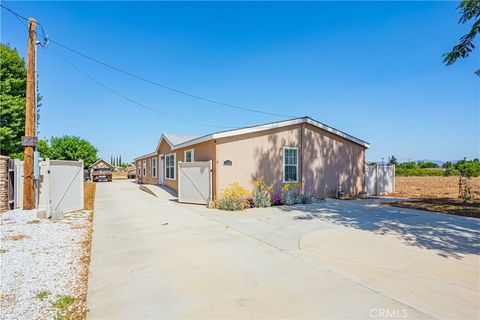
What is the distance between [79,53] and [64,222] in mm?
8849

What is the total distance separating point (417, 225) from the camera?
21.8 feet

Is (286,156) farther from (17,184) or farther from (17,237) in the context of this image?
(17,184)

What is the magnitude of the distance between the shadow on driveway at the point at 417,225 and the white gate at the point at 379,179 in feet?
20.2

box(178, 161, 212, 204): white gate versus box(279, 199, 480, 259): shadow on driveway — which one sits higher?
box(178, 161, 212, 204): white gate

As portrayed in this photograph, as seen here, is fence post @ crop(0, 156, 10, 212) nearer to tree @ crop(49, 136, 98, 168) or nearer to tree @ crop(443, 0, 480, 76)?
tree @ crop(443, 0, 480, 76)

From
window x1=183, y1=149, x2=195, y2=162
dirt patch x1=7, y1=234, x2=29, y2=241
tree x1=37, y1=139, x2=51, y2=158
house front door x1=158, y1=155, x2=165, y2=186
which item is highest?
tree x1=37, y1=139, x2=51, y2=158

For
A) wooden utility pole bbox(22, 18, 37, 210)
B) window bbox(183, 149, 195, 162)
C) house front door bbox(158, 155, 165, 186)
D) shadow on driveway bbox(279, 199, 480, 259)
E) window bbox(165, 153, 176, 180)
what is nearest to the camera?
shadow on driveway bbox(279, 199, 480, 259)

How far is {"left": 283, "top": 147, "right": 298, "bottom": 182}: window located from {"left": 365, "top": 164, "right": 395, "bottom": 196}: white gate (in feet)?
18.1

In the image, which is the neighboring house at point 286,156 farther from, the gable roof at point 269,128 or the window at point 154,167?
the window at point 154,167

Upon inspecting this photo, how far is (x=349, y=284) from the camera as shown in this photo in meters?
3.30

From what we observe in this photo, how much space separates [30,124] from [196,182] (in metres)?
6.48

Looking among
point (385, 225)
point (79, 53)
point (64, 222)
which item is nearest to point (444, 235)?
point (385, 225)

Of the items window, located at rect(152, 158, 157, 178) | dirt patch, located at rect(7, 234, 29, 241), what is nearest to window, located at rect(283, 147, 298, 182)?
dirt patch, located at rect(7, 234, 29, 241)

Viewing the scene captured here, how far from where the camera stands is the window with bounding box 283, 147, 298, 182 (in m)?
11.8
